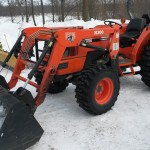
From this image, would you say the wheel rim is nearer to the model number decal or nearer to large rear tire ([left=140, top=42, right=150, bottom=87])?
the model number decal

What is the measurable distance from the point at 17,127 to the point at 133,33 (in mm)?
3567

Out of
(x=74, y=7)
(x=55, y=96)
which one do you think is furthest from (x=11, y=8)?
(x=55, y=96)

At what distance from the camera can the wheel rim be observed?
4.56 m

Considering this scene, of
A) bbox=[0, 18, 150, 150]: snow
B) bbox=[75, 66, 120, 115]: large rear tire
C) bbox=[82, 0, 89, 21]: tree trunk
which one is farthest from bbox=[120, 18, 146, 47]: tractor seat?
bbox=[82, 0, 89, 21]: tree trunk

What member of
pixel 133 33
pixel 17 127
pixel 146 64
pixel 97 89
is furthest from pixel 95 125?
pixel 133 33

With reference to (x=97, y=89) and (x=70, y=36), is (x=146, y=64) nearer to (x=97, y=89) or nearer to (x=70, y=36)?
(x=97, y=89)

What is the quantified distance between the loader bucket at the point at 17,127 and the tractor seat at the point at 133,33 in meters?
3.06

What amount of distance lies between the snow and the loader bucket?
0.27 meters

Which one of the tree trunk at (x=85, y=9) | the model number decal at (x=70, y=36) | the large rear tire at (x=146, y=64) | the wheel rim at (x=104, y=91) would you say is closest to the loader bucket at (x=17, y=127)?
the model number decal at (x=70, y=36)

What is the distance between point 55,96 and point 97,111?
133 centimetres

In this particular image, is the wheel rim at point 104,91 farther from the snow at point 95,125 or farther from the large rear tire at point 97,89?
the snow at point 95,125

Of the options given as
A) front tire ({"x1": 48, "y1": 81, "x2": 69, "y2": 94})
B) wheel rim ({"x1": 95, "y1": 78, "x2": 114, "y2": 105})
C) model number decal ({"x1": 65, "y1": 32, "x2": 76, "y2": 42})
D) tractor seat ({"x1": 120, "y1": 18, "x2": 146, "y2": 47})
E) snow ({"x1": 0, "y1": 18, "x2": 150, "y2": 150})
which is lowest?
snow ({"x1": 0, "y1": 18, "x2": 150, "y2": 150})

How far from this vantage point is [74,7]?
90.5 feet

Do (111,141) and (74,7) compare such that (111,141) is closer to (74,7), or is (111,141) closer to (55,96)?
(55,96)
